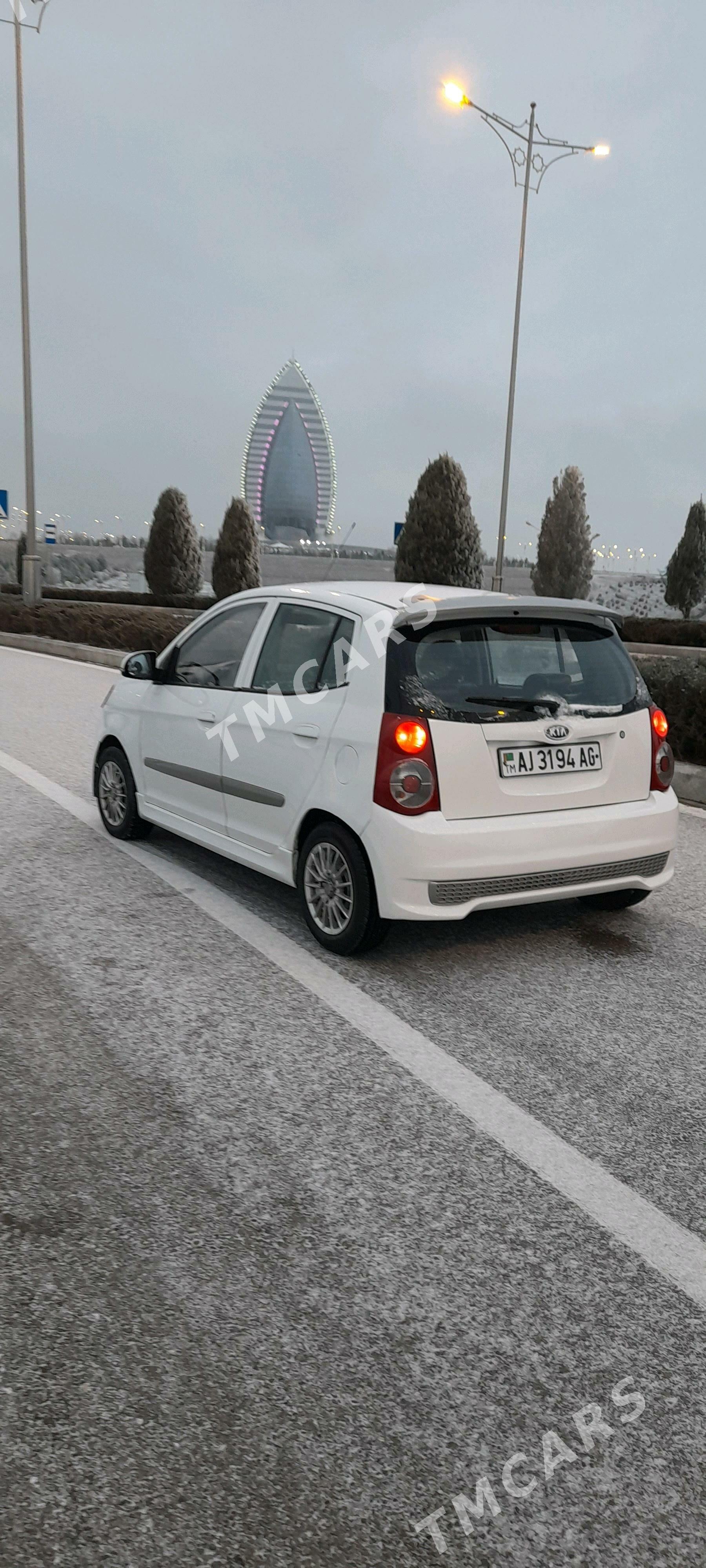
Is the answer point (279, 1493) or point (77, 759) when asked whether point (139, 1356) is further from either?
point (77, 759)

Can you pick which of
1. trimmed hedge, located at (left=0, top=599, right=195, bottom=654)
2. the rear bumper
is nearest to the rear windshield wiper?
the rear bumper

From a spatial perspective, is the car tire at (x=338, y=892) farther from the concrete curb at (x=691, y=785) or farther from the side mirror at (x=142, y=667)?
the concrete curb at (x=691, y=785)

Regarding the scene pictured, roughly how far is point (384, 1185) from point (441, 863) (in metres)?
1.63

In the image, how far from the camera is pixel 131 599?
4491 centimetres

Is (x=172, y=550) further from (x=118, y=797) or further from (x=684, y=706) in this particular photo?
(x=118, y=797)

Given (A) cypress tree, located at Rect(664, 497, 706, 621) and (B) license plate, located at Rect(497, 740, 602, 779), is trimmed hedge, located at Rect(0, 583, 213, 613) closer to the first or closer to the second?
(A) cypress tree, located at Rect(664, 497, 706, 621)

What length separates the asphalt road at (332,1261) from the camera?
2.03m

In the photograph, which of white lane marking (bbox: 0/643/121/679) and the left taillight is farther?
white lane marking (bbox: 0/643/121/679)

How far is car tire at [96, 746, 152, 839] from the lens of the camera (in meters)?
6.65

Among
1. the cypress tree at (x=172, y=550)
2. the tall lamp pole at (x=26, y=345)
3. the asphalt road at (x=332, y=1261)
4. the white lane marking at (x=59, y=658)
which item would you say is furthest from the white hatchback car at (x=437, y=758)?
the cypress tree at (x=172, y=550)

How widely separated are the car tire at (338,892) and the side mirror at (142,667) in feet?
5.66

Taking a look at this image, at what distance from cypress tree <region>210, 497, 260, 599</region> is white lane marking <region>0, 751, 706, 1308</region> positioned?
119ft

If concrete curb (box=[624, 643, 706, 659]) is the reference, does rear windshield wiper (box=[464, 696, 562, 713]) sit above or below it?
above

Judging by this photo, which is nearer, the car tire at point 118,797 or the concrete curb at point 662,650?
the car tire at point 118,797
